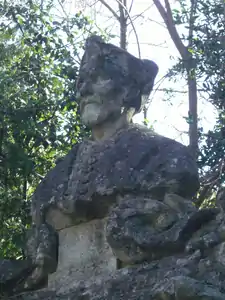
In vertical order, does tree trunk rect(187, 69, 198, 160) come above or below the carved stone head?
above

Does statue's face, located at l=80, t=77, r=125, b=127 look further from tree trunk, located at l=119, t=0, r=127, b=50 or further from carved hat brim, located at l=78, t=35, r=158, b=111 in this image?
tree trunk, located at l=119, t=0, r=127, b=50

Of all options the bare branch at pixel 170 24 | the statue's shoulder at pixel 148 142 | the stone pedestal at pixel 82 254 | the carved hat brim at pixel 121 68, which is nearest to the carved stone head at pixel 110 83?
the carved hat brim at pixel 121 68

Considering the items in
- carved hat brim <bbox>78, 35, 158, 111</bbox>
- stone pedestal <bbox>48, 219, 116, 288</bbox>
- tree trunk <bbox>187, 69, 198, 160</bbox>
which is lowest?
stone pedestal <bbox>48, 219, 116, 288</bbox>

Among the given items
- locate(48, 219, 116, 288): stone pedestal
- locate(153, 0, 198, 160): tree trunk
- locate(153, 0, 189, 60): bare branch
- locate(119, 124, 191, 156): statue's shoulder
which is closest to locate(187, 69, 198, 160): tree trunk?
locate(153, 0, 198, 160): tree trunk

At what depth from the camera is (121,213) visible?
18.5 ft

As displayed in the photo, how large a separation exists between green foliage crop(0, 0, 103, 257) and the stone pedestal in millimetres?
2979

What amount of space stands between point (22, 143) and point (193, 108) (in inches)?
121

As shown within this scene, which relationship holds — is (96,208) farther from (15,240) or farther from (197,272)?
(15,240)

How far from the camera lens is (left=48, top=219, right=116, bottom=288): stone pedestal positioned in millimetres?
5836

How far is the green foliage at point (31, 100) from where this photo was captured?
9602 millimetres

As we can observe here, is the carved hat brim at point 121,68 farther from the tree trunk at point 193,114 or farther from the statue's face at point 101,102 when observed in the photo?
the tree trunk at point 193,114

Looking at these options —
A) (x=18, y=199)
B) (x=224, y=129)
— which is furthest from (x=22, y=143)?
(x=224, y=129)

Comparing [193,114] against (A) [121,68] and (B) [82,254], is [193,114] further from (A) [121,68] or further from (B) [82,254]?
(B) [82,254]

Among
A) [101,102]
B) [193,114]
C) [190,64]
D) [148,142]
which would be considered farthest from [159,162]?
[193,114]
